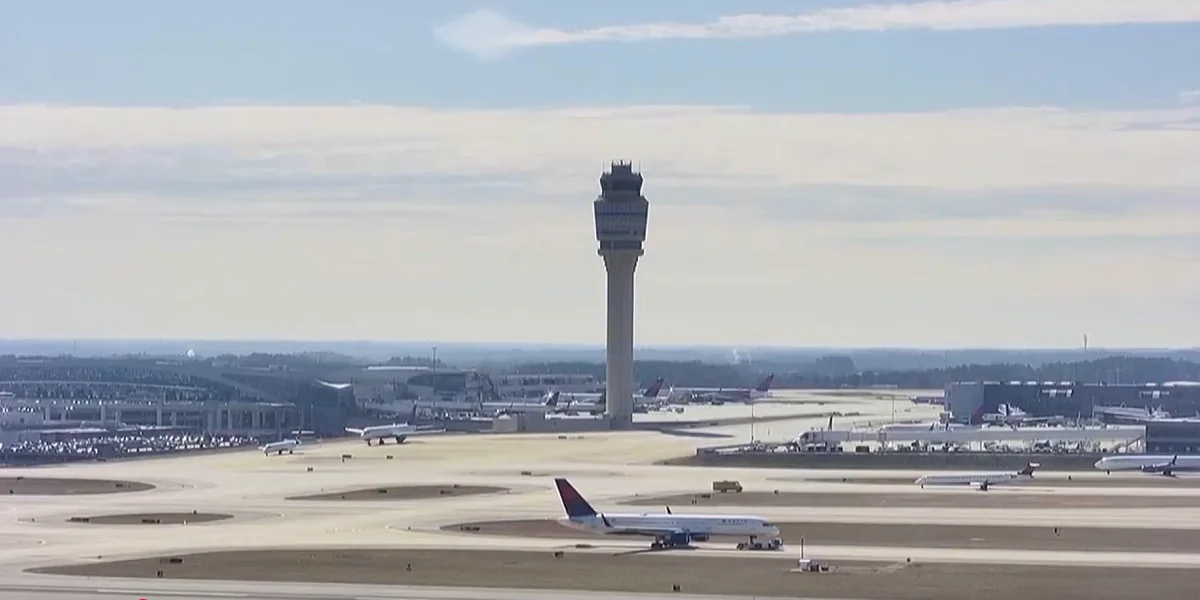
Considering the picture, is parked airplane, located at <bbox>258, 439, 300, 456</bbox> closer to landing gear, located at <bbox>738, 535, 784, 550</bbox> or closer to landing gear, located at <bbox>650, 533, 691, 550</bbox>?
landing gear, located at <bbox>650, 533, 691, 550</bbox>

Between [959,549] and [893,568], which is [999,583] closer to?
[893,568]

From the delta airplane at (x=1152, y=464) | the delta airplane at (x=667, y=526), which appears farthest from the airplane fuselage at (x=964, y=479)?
the delta airplane at (x=667, y=526)

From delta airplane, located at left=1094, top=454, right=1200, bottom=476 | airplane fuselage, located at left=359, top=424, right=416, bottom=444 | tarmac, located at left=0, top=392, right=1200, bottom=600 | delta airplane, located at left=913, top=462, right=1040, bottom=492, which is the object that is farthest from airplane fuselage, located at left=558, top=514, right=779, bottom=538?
airplane fuselage, located at left=359, top=424, right=416, bottom=444

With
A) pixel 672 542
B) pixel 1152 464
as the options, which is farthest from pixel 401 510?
Answer: pixel 1152 464

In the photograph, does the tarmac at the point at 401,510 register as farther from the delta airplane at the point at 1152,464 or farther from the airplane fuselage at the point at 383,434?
the airplane fuselage at the point at 383,434

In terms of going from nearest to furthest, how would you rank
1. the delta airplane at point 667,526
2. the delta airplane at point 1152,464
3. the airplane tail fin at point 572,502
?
the delta airplane at point 667,526, the airplane tail fin at point 572,502, the delta airplane at point 1152,464

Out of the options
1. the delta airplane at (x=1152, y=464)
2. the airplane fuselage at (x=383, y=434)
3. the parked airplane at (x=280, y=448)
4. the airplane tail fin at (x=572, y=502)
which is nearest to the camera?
the airplane tail fin at (x=572, y=502)

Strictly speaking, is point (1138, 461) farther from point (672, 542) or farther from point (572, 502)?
point (572, 502)

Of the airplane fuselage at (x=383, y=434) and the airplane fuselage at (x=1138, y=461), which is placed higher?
the airplane fuselage at (x=383, y=434)

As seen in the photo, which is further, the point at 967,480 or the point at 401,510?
the point at 967,480
